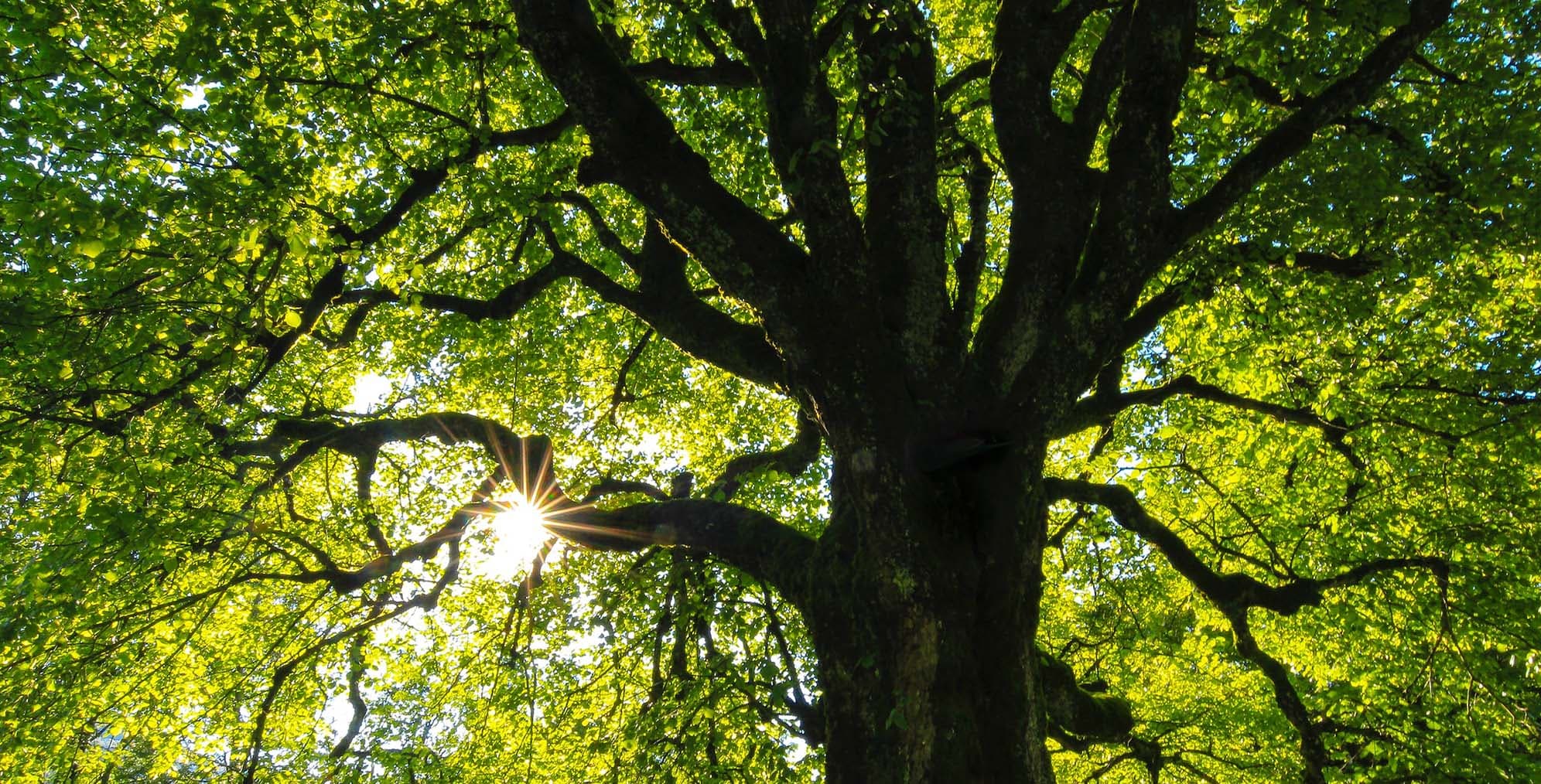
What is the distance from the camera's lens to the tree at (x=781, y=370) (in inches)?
180

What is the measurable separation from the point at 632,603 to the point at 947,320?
4.05 m

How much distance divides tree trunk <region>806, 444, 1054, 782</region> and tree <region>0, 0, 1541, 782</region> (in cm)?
3

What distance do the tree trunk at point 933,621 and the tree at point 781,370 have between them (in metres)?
0.03

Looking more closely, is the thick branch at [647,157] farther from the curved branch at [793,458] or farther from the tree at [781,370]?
the curved branch at [793,458]

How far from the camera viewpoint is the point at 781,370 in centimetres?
547

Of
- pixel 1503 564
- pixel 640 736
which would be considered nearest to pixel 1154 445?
pixel 1503 564

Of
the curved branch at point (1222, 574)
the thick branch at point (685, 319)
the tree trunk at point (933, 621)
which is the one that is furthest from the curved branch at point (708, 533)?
the curved branch at point (1222, 574)

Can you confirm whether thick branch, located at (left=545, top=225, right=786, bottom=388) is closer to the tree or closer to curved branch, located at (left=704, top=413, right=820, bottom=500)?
the tree

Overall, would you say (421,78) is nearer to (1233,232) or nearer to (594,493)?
(594,493)

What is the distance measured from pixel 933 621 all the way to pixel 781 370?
2075 mm

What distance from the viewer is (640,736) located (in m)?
5.34

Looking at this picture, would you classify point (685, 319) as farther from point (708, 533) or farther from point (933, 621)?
point (933, 621)

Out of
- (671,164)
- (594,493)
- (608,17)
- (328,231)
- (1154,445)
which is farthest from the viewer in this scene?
(1154,445)

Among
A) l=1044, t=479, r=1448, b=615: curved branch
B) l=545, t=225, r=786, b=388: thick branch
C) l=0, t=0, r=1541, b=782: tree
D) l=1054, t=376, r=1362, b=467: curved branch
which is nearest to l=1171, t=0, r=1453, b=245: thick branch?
l=0, t=0, r=1541, b=782: tree
